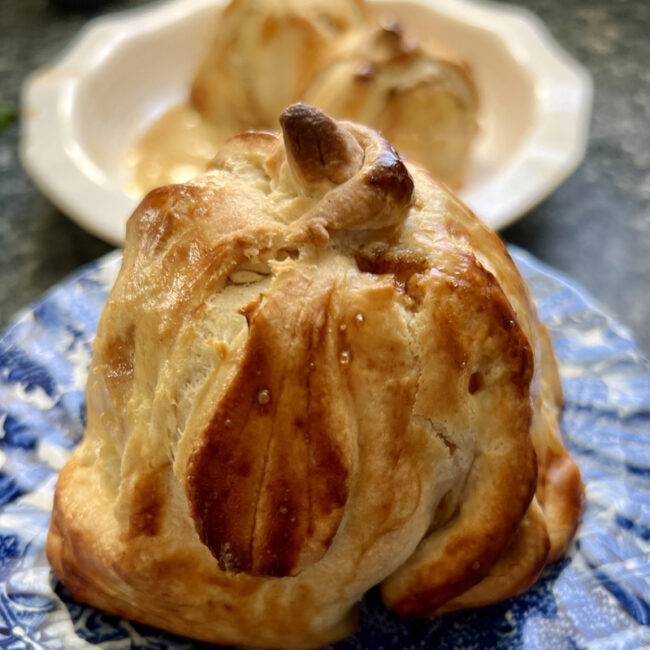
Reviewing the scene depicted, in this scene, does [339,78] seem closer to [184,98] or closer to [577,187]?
[184,98]

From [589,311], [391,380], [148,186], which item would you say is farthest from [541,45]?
[391,380]

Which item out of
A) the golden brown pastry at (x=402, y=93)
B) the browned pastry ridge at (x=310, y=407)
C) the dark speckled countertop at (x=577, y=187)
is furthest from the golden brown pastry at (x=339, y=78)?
the browned pastry ridge at (x=310, y=407)

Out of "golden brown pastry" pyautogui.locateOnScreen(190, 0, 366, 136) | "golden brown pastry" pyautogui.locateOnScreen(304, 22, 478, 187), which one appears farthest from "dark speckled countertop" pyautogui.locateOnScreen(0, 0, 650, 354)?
"golden brown pastry" pyautogui.locateOnScreen(190, 0, 366, 136)

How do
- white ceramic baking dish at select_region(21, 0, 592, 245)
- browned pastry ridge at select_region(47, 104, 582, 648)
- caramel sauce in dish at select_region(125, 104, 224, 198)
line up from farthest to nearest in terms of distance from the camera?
1. caramel sauce in dish at select_region(125, 104, 224, 198)
2. white ceramic baking dish at select_region(21, 0, 592, 245)
3. browned pastry ridge at select_region(47, 104, 582, 648)

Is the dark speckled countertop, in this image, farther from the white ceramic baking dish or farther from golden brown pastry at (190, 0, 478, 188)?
golden brown pastry at (190, 0, 478, 188)

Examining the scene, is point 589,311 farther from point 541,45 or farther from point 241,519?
point 541,45

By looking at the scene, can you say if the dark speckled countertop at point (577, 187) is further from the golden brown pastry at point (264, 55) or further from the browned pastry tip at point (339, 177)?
the browned pastry tip at point (339, 177)

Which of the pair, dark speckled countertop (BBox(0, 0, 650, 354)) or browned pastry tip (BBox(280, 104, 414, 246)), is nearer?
browned pastry tip (BBox(280, 104, 414, 246))
